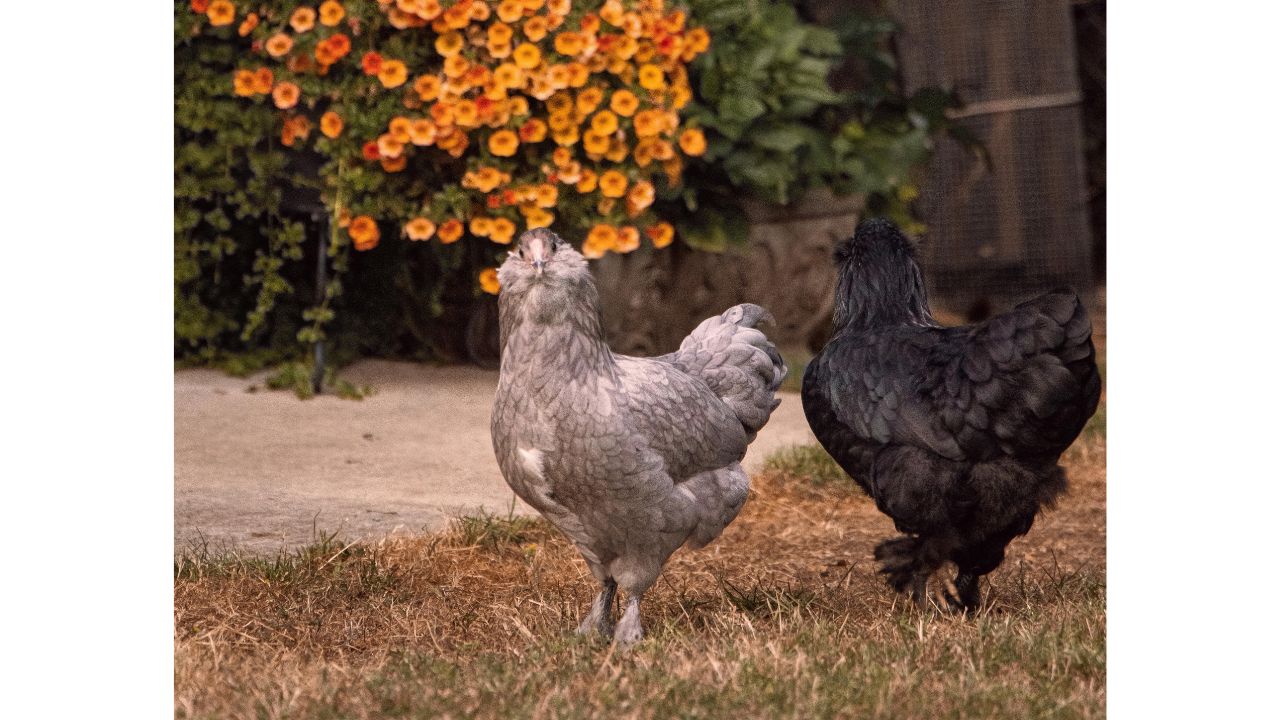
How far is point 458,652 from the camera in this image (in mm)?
3232

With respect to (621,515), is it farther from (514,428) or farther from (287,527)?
(287,527)

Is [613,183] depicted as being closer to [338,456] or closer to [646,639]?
[338,456]

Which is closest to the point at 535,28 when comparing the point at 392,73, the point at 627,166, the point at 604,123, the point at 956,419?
the point at 604,123

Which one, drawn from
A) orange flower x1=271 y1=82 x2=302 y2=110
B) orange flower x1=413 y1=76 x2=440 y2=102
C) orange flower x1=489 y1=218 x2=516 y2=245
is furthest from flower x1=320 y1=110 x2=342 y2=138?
orange flower x1=489 y1=218 x2=516 y2=245

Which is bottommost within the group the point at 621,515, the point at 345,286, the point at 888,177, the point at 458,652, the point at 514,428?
the point at 458,652

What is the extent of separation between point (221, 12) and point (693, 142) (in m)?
1.97

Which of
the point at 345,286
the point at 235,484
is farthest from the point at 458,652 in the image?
the point at 345,286

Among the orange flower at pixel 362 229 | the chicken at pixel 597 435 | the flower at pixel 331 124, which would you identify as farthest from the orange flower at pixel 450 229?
the chicken at pixel 597 435

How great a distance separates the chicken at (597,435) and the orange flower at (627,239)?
2.61 m

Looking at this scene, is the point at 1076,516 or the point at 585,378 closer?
the point at 585,378

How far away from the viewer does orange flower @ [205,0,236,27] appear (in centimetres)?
570

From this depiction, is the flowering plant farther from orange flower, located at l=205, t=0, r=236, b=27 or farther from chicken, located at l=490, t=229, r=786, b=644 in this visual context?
chicken, located at l=490, t=229, r=786, b=644

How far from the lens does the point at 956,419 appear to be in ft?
11.1

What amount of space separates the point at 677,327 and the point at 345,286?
5.20 feet
